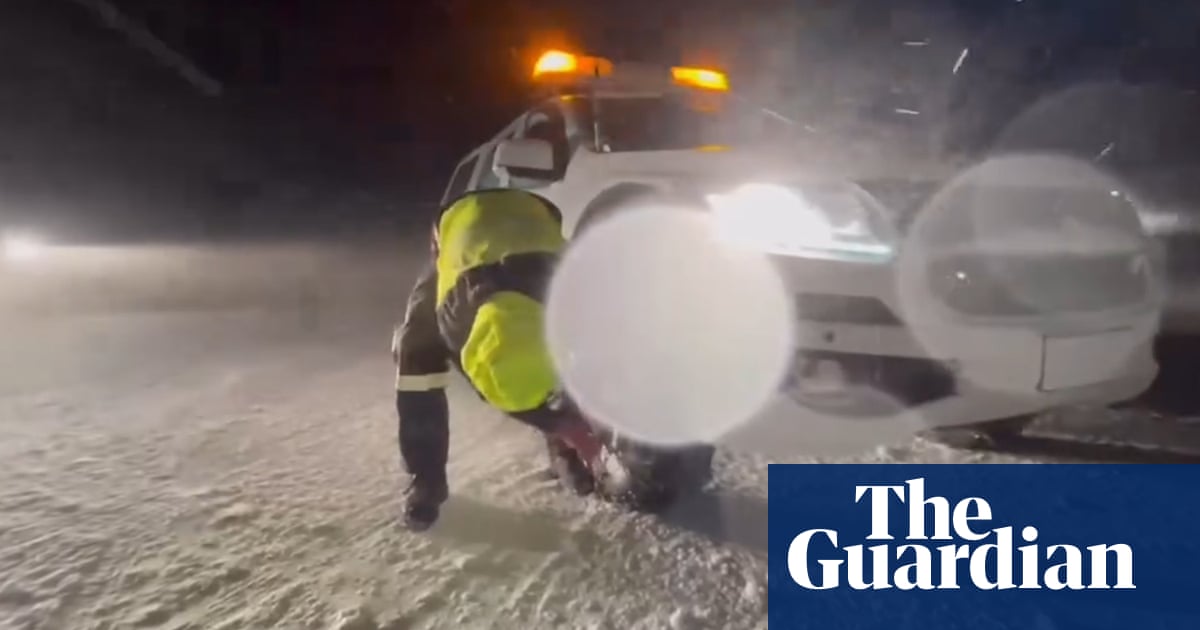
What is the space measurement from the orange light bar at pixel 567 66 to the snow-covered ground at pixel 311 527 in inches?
65.7

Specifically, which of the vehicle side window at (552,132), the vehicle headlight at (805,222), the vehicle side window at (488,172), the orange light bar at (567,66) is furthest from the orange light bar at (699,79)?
the vehicle headlight at (805,222)

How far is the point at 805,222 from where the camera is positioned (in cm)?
358

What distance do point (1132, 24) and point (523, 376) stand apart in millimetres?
8082

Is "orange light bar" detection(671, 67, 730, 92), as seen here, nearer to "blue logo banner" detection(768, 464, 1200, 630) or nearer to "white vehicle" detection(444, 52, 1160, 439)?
"white vehicle" detection(444, 52, 1160, 439)

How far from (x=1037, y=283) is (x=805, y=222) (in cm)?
86

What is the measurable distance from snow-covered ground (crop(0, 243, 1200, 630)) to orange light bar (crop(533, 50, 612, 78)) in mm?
1670

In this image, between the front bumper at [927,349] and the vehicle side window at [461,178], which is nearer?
the front bumper at [927,349]

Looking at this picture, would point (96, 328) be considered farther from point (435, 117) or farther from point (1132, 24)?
point (435, 117)

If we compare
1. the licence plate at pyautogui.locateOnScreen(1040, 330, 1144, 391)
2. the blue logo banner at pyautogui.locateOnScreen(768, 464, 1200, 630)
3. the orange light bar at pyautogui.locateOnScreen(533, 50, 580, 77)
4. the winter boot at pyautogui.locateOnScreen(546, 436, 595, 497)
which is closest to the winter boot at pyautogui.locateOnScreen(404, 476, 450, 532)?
the winter boot at pyautogui.locateOnScreen(546, 436, 595, 497)

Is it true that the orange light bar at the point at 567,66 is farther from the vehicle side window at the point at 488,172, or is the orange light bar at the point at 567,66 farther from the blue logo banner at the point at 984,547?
the blue logo banner at the point at 984,547

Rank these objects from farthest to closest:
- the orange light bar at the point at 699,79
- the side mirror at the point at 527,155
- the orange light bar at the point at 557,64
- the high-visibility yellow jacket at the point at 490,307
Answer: the orange light bar at the point at 699,79 < the orange light bar at the point at 557,64 < the side mirror at the point at 527,155 < the high-visibility yellow jacket at the point at 490,307

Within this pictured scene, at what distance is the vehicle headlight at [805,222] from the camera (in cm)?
352

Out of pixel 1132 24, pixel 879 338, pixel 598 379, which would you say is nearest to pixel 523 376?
pixel 598 379

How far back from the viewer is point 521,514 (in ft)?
12.4
